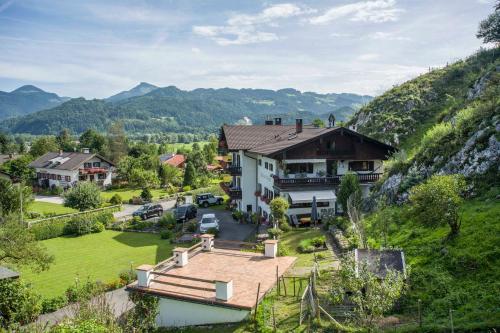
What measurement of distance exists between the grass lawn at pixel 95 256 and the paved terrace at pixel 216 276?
768 centimetres

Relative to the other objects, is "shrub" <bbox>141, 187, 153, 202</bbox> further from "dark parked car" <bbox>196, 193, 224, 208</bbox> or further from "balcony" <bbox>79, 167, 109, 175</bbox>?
"balcony" <bbox>79, 167, 109, 175</bbox>

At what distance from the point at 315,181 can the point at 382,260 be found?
59.7 ft

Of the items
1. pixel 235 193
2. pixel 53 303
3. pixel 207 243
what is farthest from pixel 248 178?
pixel 53 303

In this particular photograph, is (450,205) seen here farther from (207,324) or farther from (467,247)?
(207,324)

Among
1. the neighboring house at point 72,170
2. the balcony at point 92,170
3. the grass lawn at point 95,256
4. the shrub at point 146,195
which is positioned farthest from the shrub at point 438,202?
the balcony at point 92,170

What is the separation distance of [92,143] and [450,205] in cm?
9887

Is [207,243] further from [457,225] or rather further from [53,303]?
[457,225]

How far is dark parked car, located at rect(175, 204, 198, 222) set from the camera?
39.3 m

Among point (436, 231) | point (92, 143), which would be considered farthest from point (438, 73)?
point (92, 143)

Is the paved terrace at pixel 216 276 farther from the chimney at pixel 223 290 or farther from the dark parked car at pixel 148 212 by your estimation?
the dark parked car at pixel 148 212

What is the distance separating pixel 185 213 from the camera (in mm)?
39688

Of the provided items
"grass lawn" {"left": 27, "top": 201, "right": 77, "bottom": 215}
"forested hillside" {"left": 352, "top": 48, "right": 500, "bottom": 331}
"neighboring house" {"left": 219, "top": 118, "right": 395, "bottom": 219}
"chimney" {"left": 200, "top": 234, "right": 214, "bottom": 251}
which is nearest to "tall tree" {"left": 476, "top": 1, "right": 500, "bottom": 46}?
Result: "forested hillside" {"left": 352, "top": 48, "right": 500, "bottom": 331}

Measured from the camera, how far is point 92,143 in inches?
3984

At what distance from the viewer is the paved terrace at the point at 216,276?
14758mm
